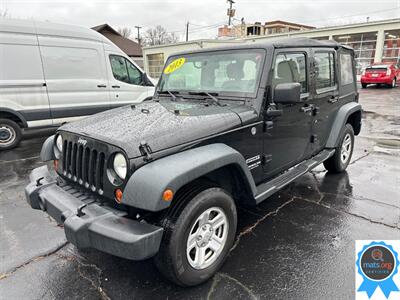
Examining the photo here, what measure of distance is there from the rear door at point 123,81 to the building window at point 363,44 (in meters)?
20.8

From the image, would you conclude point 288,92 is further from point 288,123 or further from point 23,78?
point 23,78

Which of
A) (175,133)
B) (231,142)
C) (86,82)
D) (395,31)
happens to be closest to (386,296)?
(231,142)

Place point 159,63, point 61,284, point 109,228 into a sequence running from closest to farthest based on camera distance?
point 109,228, point 61,284, point 159,63

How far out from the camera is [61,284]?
2453mm

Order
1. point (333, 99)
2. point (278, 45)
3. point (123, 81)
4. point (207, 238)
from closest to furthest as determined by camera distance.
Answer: point (207, 238) < point (278, 45) < point (333, 99) < point (123, 81)

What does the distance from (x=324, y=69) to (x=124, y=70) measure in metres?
5.73

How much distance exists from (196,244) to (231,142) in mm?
916

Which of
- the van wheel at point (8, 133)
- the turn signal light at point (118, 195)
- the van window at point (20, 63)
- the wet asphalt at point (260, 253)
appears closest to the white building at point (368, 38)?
the van window at point (20, 63)

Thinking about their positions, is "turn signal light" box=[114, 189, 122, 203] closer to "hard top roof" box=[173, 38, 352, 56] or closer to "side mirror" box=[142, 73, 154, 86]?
"hard top roof" box=[173, 38, 352, 56]

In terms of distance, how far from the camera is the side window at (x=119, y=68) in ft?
26.0

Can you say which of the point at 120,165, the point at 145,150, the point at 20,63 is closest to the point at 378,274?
the point at 145,150

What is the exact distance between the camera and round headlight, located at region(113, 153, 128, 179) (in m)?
2.06

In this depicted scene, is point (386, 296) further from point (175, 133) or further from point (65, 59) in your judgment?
point (65, 59)

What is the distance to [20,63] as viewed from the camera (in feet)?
21.1
